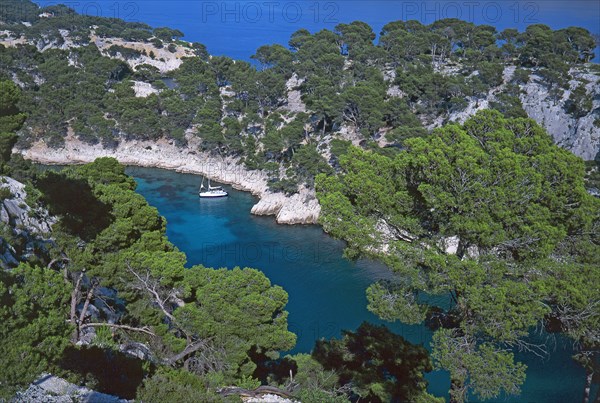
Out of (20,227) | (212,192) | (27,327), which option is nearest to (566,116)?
(212,192)

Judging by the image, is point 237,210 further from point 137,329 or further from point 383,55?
point 137,329

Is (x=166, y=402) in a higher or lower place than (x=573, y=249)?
lower

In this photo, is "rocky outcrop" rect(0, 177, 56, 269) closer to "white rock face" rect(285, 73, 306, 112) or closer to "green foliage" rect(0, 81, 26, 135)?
"green foliage" rect(0, 81, 26, 135)

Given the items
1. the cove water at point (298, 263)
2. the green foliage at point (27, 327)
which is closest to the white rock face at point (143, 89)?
the cove water at point (298, 263)

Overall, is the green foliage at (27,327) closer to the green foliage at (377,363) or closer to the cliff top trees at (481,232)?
the cliff top trees at (481,232)

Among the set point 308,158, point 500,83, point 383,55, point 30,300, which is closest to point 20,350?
point 30,300

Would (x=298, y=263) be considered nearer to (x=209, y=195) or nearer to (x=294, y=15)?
(x=209, y=195)

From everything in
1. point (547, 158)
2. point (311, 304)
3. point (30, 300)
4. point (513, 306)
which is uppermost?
point (547, 158)

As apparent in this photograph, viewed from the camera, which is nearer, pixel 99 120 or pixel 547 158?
pixel 547 158
